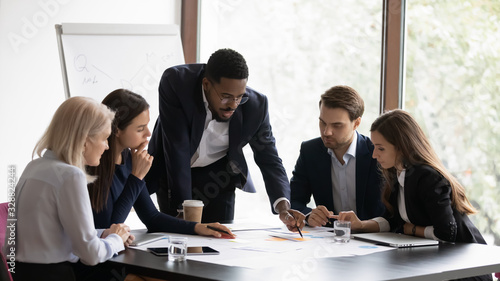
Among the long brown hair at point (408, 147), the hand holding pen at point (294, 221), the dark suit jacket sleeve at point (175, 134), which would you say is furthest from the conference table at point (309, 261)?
the dark suit jacket sleeve at point (175, 134)

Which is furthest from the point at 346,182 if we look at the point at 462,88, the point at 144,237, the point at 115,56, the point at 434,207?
the point at 115,56

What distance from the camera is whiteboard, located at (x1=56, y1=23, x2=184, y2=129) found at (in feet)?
13.6

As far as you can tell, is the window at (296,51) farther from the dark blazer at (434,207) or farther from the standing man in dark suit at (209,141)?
the dark blazer at (434,207)

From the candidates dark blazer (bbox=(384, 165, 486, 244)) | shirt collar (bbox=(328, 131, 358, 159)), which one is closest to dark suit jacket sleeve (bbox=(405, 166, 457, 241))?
dark blazer (bbox=(384, 165, 486, 244))

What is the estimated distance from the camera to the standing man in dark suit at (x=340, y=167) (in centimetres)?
309

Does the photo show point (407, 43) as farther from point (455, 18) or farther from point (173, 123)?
point (173, 123)

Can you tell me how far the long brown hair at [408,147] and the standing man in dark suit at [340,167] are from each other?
222mm

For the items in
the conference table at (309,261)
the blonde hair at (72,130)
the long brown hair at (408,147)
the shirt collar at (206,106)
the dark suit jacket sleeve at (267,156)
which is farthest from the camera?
the dark suit jacket sleeve at (267,156)

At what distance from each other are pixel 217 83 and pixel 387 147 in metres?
0.83

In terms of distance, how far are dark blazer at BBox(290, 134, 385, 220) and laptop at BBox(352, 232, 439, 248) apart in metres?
0.41

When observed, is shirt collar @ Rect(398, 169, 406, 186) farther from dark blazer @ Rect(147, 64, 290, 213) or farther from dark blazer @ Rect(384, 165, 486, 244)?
dark blazer @ Rect(147, 64, 290, 213)

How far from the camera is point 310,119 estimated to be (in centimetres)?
501

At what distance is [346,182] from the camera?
315cm

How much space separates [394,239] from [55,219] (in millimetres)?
1322
